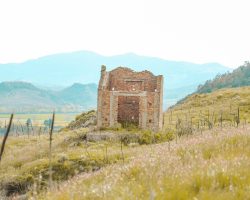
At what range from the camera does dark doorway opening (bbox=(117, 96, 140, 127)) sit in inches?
1596

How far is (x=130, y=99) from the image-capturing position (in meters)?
40.8

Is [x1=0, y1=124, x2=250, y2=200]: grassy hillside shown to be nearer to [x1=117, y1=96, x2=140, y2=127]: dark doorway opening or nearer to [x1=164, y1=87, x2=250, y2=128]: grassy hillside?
[x1=117, y1=96, x2=140, y2=127]: dark doorway opening

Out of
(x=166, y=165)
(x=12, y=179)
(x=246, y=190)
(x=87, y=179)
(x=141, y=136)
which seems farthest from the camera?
(x=141, y=136)

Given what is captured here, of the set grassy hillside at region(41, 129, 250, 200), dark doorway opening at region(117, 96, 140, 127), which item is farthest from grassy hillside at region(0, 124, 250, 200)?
dark doorway opening at region(117, 96, 140, 127)

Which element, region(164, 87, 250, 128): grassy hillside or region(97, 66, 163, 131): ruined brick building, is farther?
region(164, 87, 250, 128): grassy hillside

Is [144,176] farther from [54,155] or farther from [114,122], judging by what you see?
[114,122]

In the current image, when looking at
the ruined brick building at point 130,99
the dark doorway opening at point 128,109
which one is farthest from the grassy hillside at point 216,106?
the dark doorway opening at point 128,109

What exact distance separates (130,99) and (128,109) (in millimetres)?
881

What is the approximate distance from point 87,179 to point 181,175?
129 inches

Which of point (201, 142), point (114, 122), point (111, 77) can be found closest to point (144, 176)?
point (201, 142)

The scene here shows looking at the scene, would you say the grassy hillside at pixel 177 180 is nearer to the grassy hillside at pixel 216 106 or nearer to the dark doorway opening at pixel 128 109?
the dark doorway opening at pixel 128 109

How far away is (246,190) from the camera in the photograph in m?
7.63

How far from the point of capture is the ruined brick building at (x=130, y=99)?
38.8 meters

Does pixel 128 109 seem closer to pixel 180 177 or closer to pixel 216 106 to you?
pixel 216 106
